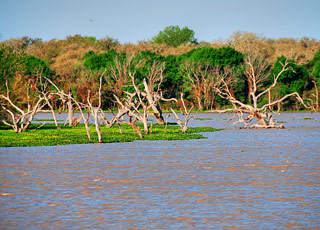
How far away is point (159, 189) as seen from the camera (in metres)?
13.3

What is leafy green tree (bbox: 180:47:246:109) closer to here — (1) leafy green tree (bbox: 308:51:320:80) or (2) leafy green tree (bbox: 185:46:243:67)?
(2) leafy green tree (bbox: 185:46:243:67)

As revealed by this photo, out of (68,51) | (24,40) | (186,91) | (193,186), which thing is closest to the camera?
(193,186)

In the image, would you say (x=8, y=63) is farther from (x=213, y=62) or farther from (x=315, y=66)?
(x=315, y=66)

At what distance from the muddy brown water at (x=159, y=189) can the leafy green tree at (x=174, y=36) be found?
127863mm

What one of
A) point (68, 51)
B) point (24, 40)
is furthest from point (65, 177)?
point (24, 40)

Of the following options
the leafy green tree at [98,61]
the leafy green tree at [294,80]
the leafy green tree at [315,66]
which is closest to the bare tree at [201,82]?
the leafy green tree at [294,80]

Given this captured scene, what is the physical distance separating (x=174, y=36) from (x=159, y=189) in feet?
458

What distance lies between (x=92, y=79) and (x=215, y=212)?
77.8 metres

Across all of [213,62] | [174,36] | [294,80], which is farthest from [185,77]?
[174,36]

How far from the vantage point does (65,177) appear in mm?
15531

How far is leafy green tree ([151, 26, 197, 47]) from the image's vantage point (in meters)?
150

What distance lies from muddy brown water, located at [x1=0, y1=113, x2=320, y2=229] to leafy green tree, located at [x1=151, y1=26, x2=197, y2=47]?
128 meters

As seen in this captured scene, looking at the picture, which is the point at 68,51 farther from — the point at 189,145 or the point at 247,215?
the point at 247,215

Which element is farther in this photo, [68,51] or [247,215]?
[68,51]
